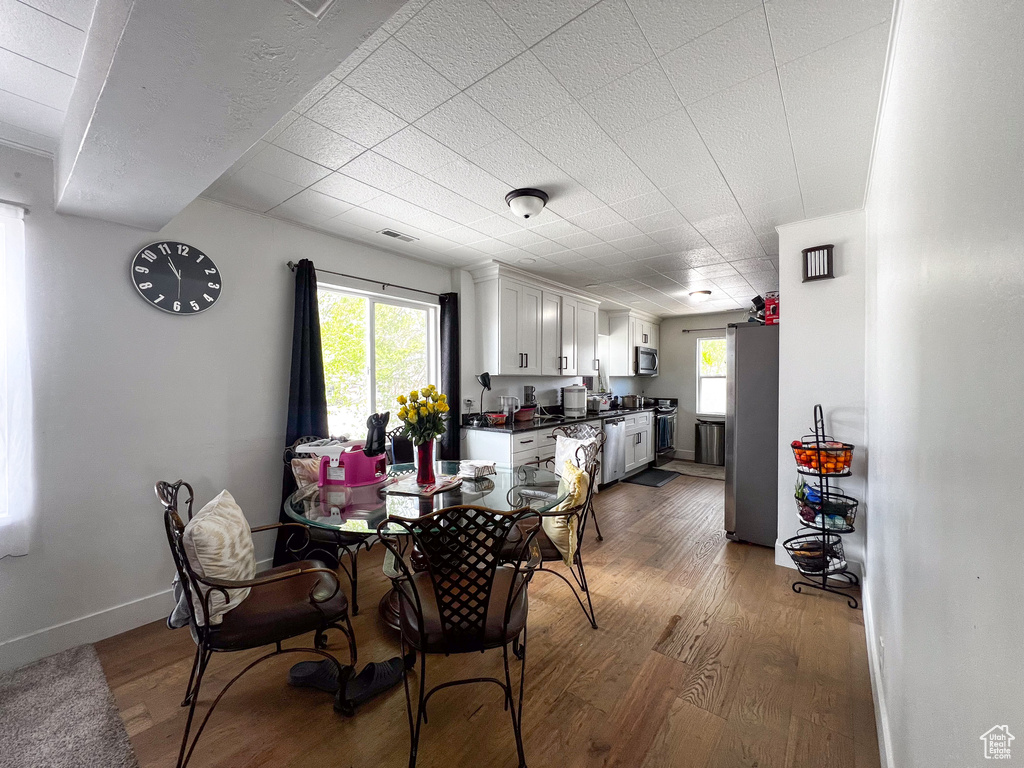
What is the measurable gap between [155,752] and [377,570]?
154 centimetres


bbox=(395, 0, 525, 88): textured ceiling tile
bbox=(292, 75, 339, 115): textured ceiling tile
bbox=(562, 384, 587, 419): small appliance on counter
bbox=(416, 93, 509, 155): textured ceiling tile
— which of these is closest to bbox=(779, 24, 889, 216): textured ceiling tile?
bbox=(395, 0, 525, 88): textured ceiling tile

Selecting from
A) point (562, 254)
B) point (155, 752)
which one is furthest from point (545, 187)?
point (155, 752)

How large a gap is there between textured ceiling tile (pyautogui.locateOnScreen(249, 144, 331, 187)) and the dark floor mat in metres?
4.97

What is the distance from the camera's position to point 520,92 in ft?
5.82

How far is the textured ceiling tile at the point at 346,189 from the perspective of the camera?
2.54 meters

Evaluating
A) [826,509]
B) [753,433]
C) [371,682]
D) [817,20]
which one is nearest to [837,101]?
[817,20]

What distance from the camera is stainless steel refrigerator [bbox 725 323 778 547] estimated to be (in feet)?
11.1

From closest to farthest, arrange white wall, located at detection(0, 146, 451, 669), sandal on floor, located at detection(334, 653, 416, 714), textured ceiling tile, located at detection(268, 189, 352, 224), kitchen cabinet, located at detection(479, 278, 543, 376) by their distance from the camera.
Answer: sandal on floor, located at detection(334, 653, 416, 714)
white wall, located at detection(0, 146, 451, 669)
textured ceiling tile, located at detection(268, 189, 352, 224)
kitchen cabinet, located at detection(479, 278, 543, 376)

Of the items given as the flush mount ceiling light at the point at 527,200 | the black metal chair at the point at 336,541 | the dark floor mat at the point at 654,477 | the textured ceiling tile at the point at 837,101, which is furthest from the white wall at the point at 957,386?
the dark floor mat at the point at 654,477

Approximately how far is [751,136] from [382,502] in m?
2.61

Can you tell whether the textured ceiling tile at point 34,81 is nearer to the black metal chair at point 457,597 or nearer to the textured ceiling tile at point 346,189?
the textured ceiling tile at point 346,189

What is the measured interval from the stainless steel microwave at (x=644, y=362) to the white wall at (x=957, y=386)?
18.8ft

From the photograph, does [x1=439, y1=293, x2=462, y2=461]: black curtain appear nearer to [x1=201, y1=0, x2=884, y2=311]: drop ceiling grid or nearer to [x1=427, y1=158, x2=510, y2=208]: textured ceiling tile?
[x1=201, y1=0, x2=884, y2=311]: drop ceiling grid

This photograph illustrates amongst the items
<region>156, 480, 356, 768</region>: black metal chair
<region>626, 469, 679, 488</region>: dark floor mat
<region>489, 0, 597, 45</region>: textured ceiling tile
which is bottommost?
<region>626, 469, 679, 488</region>: dark floor mat
